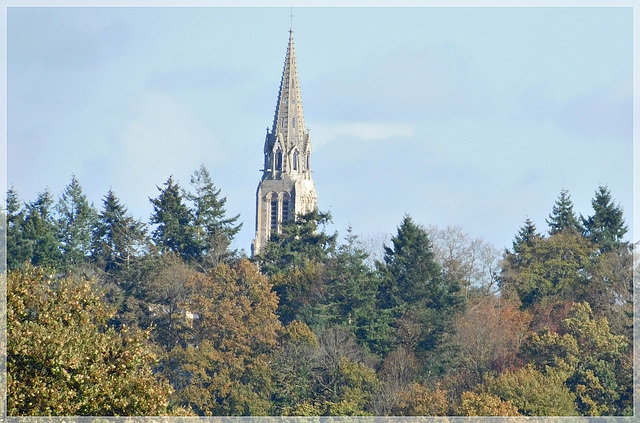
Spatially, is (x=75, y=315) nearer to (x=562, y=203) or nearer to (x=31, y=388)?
(x=31, y=388)

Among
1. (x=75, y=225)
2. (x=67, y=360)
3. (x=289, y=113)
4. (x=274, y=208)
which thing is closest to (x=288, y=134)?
(x=289, y=113)

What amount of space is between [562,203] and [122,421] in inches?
2179

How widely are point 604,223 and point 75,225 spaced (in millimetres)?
28360

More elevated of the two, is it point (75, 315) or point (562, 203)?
point (562, 203)

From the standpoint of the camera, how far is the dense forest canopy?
61.5 metres

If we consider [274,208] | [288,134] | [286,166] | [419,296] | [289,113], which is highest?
[289,113]

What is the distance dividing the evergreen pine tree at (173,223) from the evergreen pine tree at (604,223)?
20588 mm

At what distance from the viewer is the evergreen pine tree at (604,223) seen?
255ft

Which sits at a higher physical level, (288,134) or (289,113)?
(289,113)

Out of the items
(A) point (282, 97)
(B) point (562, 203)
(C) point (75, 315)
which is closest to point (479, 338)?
(B) point (562, 203)

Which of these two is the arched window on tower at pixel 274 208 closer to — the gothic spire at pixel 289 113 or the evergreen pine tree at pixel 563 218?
the gothic spire at pixel 289 113

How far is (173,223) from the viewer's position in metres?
82.6

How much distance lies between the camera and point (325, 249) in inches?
3191

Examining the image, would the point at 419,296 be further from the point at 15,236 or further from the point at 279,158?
the point at 279,158
